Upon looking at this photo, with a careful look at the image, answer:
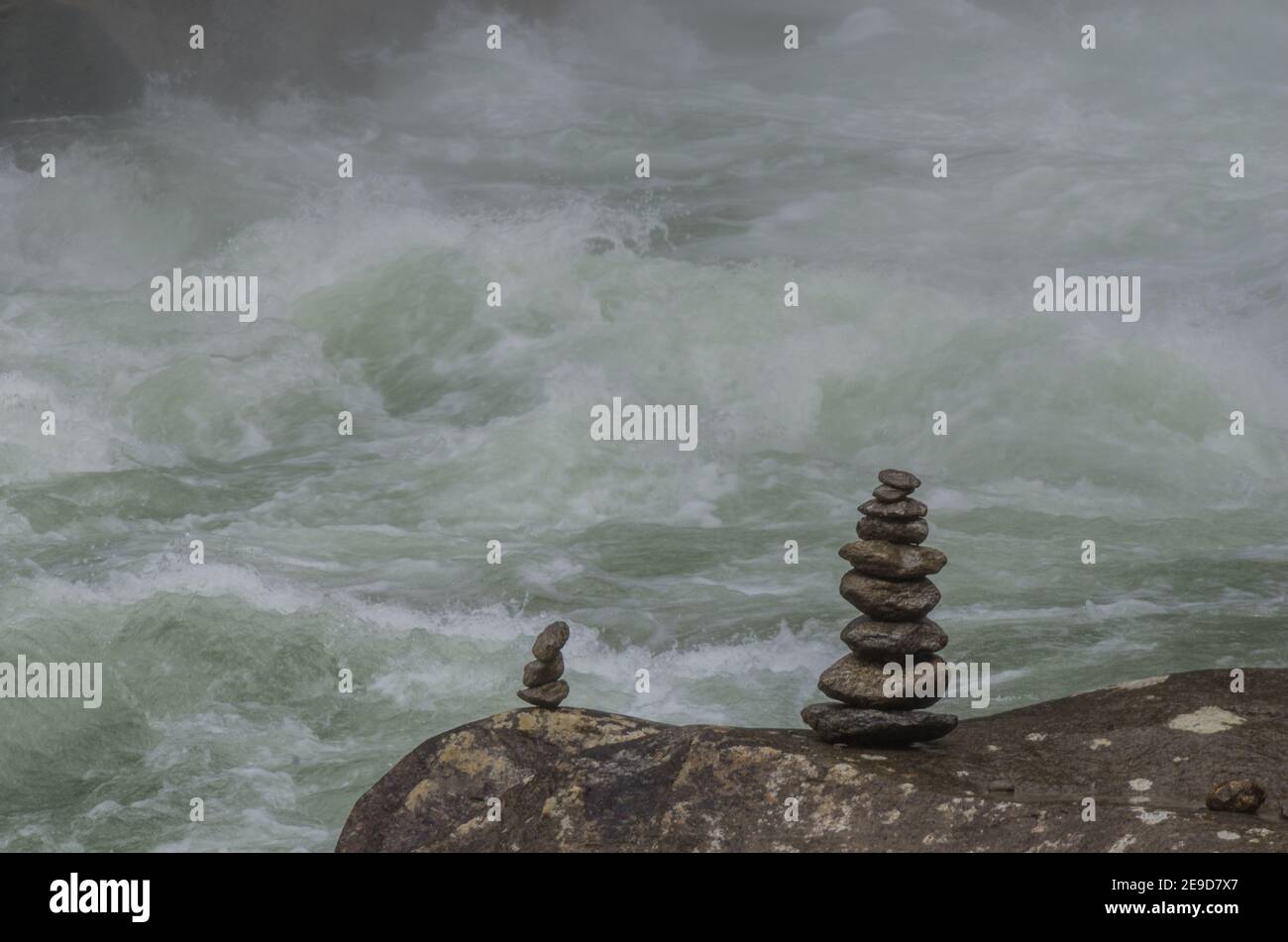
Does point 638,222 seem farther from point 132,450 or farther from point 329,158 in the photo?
point 132,450

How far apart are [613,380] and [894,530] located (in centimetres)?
1195

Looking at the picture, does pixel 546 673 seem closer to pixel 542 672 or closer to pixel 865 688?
pixel 542 672

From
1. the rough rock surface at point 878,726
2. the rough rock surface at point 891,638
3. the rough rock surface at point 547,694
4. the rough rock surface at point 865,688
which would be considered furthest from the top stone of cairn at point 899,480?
the rough rock surface at point 547,694

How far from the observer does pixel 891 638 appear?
25.7 feet

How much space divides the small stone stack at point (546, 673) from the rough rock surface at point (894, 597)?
1.41 metres

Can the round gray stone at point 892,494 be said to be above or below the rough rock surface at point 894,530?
above

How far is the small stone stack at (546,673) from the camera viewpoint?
27.2 ft

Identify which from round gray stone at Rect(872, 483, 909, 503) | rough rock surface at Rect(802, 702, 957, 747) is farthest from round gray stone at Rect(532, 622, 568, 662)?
round gray stone at Rect(872, 483, 909, 503)

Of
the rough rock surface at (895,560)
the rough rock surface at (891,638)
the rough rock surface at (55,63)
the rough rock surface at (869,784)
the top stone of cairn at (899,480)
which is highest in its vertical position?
the rough rock surface at (55,63)

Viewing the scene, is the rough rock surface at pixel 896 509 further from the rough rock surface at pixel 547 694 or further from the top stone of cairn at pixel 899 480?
the rough rock surface at pixel 547 694

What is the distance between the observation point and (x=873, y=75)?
32.5m

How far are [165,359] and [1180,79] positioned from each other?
19.5 m

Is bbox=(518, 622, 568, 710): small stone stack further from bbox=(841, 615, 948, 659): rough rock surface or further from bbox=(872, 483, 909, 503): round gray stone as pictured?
bbox=(872, 483, 909, 503): round gray stone

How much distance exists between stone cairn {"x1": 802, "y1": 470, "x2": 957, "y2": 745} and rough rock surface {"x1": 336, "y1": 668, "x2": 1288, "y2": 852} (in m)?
0.26
